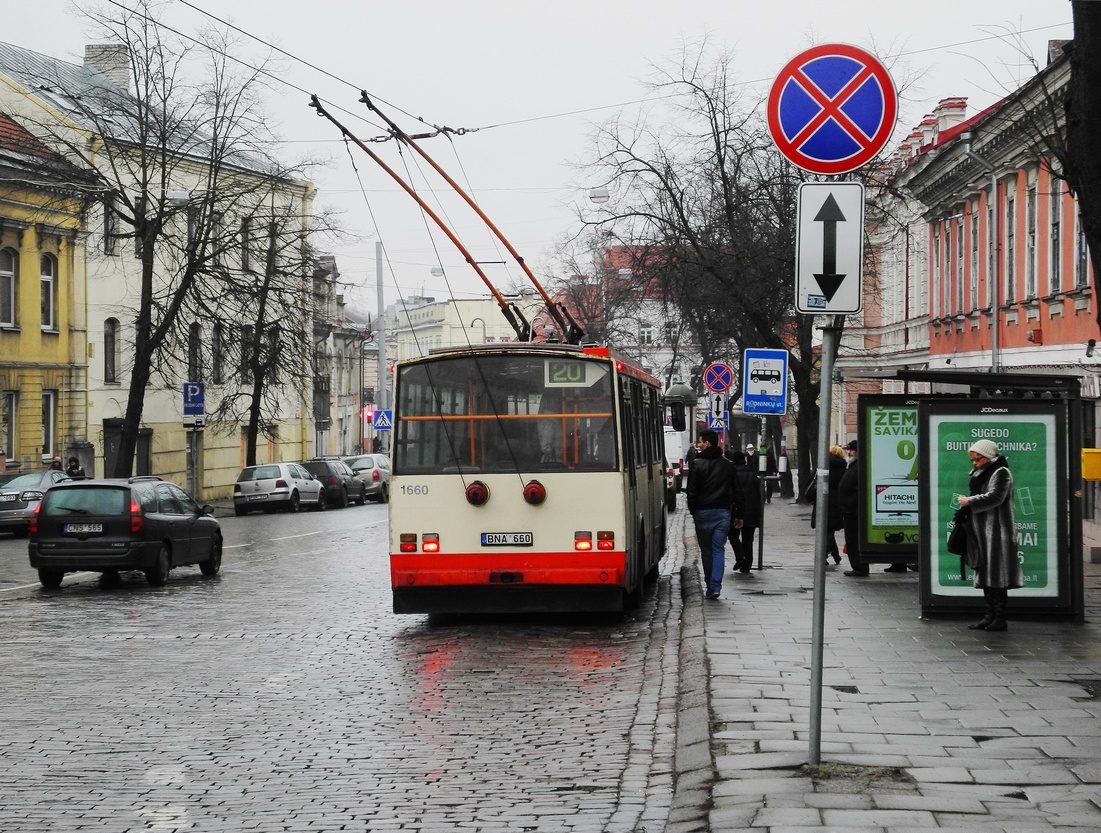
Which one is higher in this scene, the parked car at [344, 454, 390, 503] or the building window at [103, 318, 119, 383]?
the building window at [103, 318, 119, 383]

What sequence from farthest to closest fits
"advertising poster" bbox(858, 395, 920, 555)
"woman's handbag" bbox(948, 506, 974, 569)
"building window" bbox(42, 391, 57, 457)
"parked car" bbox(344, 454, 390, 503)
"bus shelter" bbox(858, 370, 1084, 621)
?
"parked car" bbox(344, 454, 390, 503) → "building window" bbox(42, 391, 57, 457) → "advertising poster" bbox(858, 395, 920, 555) → "bus shelter" bbox(858, 370, 1084, 621) → "woman's handbag" bbox(948, 506, 974, 569)

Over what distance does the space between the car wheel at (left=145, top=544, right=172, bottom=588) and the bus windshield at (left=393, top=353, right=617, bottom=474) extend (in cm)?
699

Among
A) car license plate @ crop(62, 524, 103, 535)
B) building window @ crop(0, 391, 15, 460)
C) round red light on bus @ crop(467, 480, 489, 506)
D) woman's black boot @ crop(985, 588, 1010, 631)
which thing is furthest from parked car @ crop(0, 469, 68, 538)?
woman's black boot @ crop(985, 588, 1010, 631)

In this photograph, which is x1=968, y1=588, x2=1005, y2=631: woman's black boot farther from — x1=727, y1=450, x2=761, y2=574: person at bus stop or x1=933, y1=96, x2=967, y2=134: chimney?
x1=933, y1=96, x2=967, y2=134: chimney

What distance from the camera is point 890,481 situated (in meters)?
19.5

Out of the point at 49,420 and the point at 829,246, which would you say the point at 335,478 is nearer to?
the point at 49,420

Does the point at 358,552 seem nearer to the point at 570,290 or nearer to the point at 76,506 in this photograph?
the point at 76,506

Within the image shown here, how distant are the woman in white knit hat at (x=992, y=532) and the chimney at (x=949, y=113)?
35590 mm

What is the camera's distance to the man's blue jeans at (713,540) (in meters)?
17.3

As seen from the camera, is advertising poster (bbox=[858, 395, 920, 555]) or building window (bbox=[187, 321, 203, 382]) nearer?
advertising poster (bbox=[858, 395, 920, 555])

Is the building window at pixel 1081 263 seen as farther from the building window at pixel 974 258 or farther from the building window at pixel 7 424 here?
the building window at pixel 7 424

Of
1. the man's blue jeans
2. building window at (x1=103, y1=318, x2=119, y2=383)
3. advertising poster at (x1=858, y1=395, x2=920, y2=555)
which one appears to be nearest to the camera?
the man's blue jeans

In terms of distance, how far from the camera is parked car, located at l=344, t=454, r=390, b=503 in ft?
189

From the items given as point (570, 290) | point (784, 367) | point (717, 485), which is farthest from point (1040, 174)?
point (570, 290)
